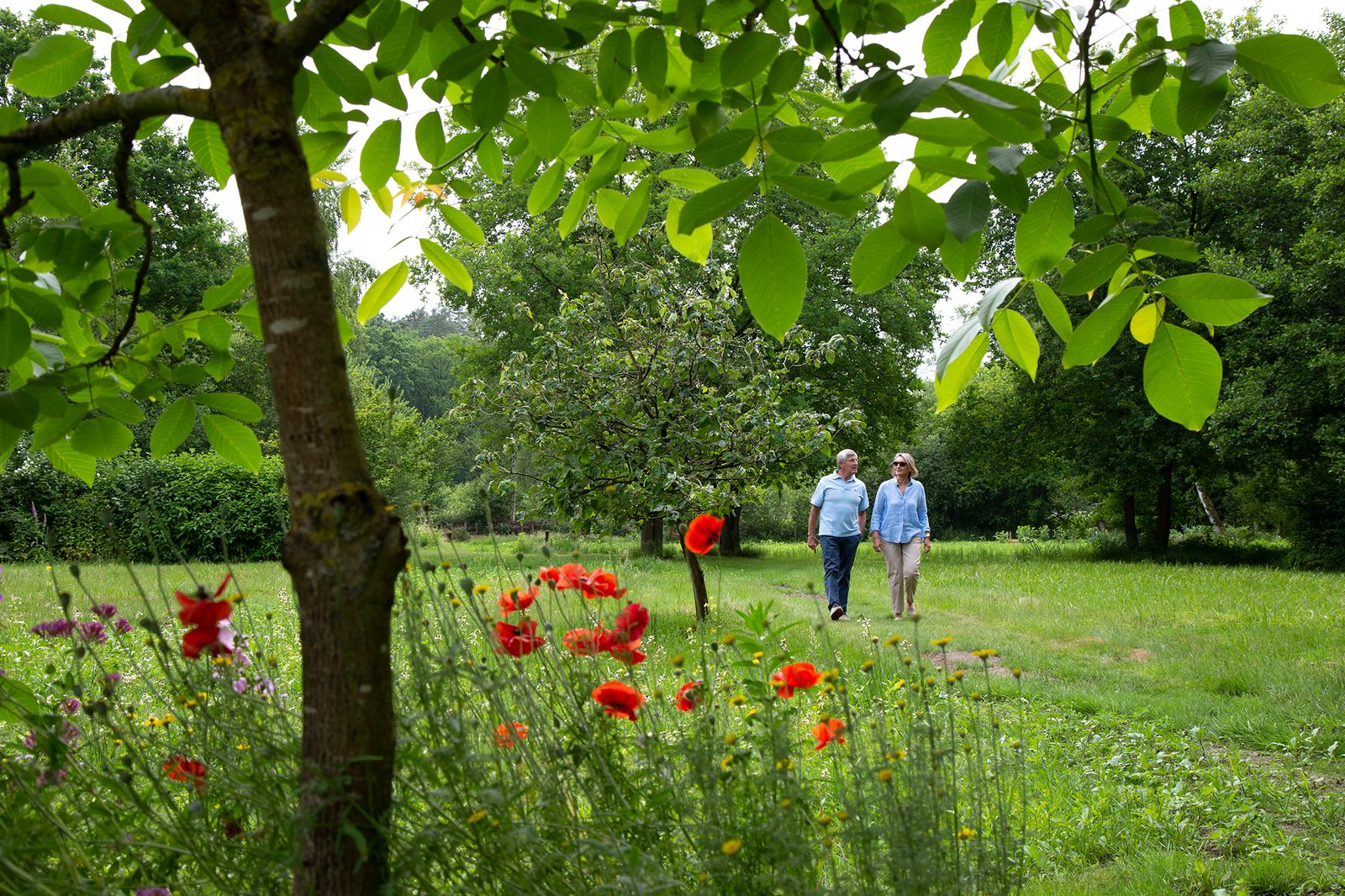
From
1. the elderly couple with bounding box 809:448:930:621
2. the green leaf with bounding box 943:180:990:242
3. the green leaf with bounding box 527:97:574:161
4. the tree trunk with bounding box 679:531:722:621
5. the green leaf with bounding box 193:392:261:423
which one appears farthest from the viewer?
the elderly couple with bounding box 809:448:930:621

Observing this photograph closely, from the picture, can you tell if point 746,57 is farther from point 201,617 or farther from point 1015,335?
point 201,617

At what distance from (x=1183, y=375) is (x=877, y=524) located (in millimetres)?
7823

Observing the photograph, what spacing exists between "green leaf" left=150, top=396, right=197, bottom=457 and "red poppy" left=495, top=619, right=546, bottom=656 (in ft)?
2.40

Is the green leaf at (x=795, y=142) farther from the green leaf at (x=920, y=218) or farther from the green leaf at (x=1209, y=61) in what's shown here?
the green leaf at (x=1209, y=61)

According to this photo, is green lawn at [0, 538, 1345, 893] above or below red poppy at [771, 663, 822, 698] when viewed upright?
below

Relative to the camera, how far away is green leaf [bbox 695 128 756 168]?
114 centimetres

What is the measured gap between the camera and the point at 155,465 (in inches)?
694

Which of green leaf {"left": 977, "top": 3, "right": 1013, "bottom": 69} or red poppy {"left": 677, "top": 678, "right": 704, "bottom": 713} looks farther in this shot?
red poppy {"left": 677, "top": 678, "right": 704, "bottom": 713}

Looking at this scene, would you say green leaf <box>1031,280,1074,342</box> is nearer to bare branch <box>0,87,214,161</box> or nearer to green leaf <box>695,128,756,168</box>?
green leaf <box>695,128,756,168</box>

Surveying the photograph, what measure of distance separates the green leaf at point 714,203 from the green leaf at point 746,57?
0.16 meters

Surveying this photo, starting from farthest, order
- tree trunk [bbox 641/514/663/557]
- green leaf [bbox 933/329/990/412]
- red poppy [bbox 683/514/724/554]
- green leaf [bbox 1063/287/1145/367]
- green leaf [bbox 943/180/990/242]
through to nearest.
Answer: tree trunk [bbox 641/514/663/557] → red poppy [bbox 683/514/724/554] → green leaf [bbox 933/329/990/412] → green leaf [bbox 1063/287/1145/367] → green leaf [bbox 943/180/990/242]

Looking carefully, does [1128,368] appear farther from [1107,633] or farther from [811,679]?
[811,679]

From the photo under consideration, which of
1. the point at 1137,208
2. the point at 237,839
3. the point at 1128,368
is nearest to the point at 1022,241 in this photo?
the point at 1137,208

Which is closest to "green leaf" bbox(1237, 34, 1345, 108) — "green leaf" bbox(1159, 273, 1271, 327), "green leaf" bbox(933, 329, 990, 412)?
"green leaf" bbox(1159, 273, 1271, 327)
